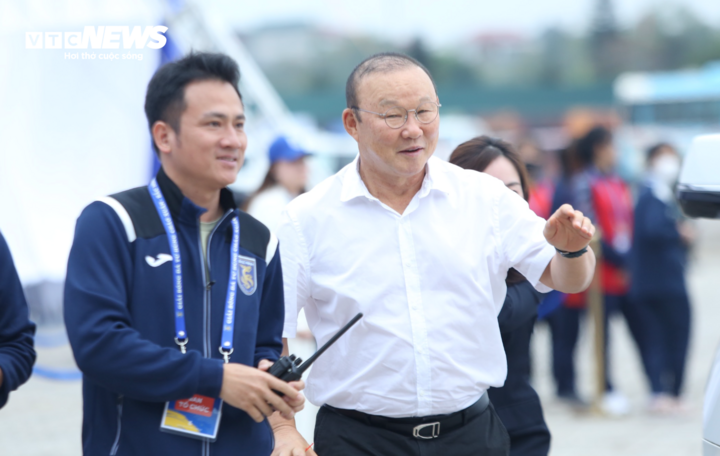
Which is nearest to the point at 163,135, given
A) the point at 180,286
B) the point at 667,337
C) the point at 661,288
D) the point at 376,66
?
the point at 180,286

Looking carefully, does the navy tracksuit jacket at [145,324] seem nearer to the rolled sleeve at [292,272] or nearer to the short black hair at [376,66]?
the rolled sleeve at [292,272]

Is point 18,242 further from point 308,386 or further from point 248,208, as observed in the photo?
point 308,386

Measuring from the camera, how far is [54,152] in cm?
552

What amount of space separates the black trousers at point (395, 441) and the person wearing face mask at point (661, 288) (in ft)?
15.6

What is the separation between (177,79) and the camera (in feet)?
7.64

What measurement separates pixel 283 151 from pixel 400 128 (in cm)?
329

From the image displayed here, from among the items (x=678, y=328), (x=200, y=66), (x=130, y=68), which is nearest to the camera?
(x=200, y=66)

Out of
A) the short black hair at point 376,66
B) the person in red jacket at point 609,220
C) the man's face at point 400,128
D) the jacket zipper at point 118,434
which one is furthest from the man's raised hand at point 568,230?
the person in red jacket at point 609,220

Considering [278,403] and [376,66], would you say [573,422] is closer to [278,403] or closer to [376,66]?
[376,66]

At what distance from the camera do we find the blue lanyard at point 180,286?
2.17 meters

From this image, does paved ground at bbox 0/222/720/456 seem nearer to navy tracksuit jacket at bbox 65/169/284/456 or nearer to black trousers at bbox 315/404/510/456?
black trousers at bbox 315/404/510/456

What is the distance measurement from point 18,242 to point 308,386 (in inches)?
140

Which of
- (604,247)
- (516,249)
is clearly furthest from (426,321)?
(604,247)

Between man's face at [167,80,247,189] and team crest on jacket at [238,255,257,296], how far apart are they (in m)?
0.23
